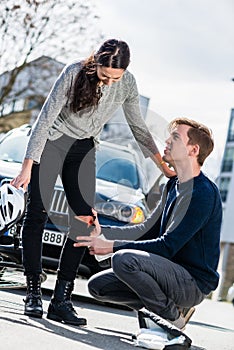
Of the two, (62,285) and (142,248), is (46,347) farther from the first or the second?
(62,285)

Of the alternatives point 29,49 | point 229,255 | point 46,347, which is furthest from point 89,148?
point 229,255

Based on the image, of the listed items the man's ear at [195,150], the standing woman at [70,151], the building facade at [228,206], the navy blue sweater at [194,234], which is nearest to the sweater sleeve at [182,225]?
the navy blue sweater at [194,234]

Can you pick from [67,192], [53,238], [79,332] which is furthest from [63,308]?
[53,238]

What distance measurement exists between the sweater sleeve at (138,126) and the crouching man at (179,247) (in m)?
0.84

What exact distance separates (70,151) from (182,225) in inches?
48.1

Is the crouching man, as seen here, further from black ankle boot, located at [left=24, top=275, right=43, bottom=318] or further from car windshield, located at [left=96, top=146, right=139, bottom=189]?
car windshield, located at [left=96, top=146, right=139, bottom=189]

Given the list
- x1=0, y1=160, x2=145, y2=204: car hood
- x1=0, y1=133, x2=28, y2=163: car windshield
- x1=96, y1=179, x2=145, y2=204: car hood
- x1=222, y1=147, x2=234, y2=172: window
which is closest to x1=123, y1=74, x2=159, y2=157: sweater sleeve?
x1=0, y1=160, x2=145, y2=204: car hood

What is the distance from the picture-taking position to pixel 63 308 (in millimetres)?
5777

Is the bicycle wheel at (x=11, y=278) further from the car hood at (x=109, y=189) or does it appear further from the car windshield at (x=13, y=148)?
the car windshield at (x=13, y=148)

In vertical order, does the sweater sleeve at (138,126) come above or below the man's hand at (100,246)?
above

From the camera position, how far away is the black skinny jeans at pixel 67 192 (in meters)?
5.82

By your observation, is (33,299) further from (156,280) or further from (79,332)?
(156,280)

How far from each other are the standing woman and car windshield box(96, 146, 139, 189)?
4.08 meters

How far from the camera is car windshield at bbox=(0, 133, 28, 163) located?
32.7ft
